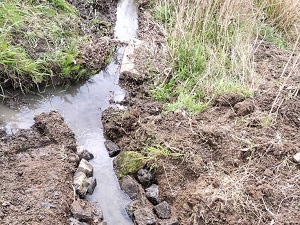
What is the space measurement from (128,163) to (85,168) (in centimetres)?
35

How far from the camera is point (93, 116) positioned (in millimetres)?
3590

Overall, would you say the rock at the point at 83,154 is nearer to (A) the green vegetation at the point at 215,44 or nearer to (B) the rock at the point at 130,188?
(B) the rock at the point at 130,188

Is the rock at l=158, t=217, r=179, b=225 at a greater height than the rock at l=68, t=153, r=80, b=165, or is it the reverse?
the rock at l=68, t=153, r=80, b=165

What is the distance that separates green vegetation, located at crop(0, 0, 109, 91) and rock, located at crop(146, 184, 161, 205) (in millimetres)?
1487

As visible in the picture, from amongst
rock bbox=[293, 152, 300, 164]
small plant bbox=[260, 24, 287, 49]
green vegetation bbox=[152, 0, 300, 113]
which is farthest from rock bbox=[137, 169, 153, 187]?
small plant bbox=[260, 24, 287, 49]

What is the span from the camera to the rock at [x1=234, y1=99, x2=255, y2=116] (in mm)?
3424

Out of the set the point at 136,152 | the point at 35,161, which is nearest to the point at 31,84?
the point at 35,161

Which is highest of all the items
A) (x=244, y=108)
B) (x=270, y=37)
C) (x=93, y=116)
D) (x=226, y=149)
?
(x=270, y=37)

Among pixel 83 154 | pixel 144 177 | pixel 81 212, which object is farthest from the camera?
pixel 83 154

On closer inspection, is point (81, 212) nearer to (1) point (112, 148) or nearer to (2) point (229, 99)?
(1) point (112, 148)

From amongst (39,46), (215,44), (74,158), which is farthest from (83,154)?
(215,44)

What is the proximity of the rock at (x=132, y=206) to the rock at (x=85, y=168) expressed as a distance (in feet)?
1.37

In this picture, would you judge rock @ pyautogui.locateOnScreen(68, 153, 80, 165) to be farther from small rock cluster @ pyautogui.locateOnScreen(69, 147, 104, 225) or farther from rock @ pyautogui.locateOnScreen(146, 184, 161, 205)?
rock @ pyautogui.locateOnScreen(146, 184, 161, 205)

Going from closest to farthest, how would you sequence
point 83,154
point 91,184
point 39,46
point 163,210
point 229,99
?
point 163,210 < point 91,184 < point 83,154 < point 229,99 < point 39,46
